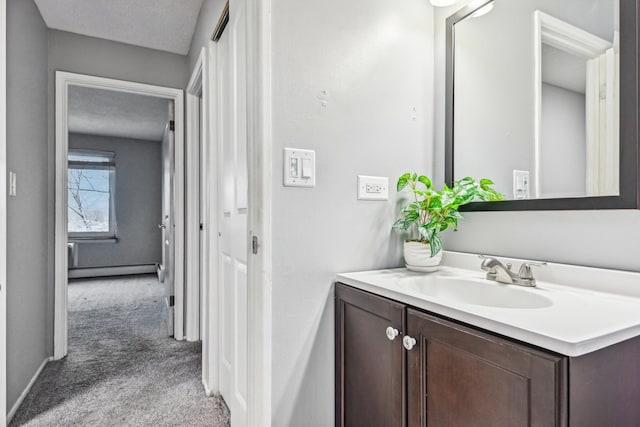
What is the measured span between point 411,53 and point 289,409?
4.87ft

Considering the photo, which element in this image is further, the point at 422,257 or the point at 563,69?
the point at 422,257

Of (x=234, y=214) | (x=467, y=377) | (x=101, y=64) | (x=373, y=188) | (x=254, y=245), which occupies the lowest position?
(x=467, y=377)

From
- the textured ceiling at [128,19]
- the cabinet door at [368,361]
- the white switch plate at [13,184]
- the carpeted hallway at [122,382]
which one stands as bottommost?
the carpeted hallway at [122,382]

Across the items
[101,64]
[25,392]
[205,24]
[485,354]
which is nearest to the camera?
[485,354]

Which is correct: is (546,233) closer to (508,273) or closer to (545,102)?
(508,273)

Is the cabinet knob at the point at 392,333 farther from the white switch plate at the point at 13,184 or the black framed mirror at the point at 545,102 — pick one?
the white switch plate at the point at 13,184

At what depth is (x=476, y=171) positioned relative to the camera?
1.44m

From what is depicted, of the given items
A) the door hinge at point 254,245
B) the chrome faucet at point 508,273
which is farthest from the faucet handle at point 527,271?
the door hinge at point 254,245

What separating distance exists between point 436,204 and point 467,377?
0.70m

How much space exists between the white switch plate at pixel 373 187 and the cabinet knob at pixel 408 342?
58 cm

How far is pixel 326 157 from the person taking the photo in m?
1.28

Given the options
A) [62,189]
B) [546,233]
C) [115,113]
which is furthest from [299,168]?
[115,113]

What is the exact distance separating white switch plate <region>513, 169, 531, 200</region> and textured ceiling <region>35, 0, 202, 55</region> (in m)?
2.33

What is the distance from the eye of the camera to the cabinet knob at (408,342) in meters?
0.90
